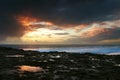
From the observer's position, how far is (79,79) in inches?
830

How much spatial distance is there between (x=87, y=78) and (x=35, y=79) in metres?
4.83

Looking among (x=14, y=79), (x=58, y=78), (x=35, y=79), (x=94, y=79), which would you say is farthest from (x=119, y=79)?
(x=14, y=79)

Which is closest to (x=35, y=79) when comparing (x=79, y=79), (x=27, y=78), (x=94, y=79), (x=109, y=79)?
(x=27, y=78)

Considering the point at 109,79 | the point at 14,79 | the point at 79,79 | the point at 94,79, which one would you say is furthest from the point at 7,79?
the point at 109,79

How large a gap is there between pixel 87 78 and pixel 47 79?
12.5 ft

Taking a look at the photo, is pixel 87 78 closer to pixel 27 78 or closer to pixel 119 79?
pixel 119 79

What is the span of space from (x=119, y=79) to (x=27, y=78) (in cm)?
827

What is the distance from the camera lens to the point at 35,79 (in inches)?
820

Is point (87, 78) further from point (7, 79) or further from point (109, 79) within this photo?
point (7, 79)

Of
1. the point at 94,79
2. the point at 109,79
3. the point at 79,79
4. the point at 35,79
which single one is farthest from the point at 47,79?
the point at 109,79

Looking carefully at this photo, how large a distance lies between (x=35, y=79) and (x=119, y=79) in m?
7.52

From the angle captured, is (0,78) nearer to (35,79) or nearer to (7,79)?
(7,79)

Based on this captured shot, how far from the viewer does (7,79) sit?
2072 centimetres

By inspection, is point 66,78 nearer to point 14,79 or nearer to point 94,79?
point 94,79
